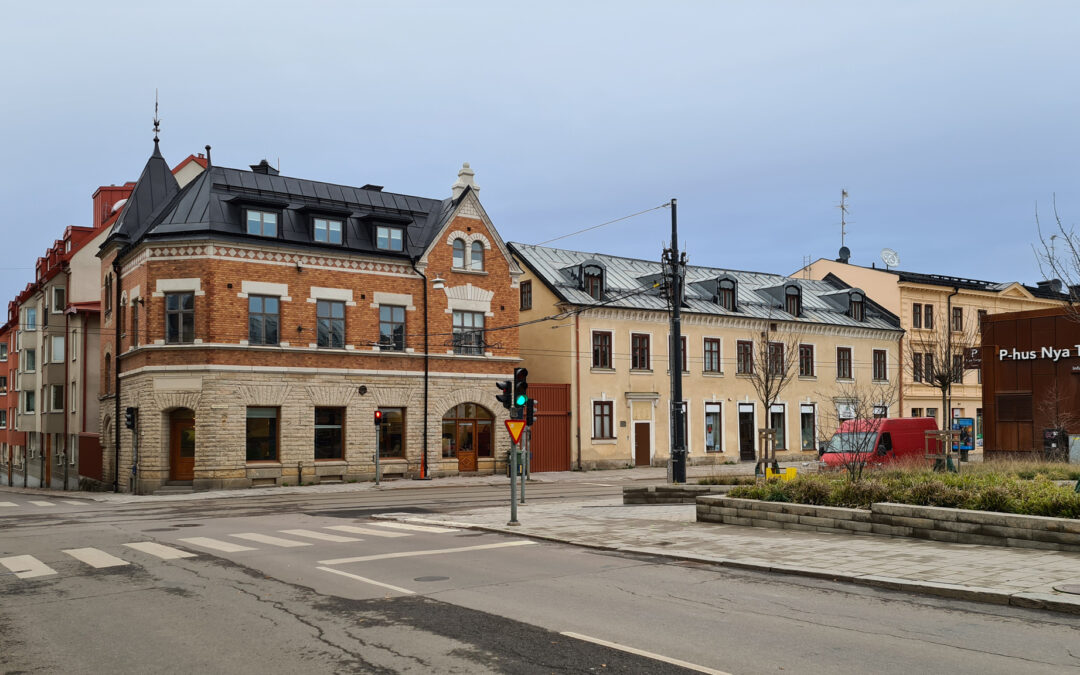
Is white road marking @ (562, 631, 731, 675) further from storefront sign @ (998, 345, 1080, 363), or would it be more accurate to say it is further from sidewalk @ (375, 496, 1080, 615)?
storefront sign @ (998, 345, 1080, 363)

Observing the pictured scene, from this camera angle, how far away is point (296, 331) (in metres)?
33.6

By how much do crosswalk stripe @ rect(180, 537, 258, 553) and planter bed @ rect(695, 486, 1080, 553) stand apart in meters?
8.30

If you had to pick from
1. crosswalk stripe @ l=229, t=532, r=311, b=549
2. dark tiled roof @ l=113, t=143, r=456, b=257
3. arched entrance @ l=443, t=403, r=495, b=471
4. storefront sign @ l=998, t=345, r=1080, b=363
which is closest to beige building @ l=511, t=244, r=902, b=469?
arched entrance @ l=443, t=403, r=495, b=471

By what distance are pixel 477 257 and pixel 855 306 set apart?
25.6 meters

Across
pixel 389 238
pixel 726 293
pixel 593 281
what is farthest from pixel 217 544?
pixel 726 293

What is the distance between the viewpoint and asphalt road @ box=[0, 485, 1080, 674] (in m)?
7.32

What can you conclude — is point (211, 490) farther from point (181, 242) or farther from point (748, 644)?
point (748, 644)

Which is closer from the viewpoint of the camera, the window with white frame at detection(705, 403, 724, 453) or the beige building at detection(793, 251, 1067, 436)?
the window with white frame at detection(705, 403, 724, 453)

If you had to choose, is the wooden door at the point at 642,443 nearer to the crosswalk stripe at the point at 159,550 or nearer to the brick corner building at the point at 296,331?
the brick corner building at the point at 296,331

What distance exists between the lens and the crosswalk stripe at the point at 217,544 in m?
14.6

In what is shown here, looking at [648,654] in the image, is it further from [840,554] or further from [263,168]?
[263,168]

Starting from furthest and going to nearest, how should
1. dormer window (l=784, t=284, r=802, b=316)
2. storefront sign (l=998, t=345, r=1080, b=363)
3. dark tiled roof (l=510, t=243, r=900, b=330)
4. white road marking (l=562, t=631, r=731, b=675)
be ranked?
dormer window (l=784, t=284, r=802, b=316), dark tiled roof (l=510, t=243, r=900, b=330), storefront sign (l=998, t=345, r=1080, b=363), white road marking (l=562, t=631, r=731, b=675)

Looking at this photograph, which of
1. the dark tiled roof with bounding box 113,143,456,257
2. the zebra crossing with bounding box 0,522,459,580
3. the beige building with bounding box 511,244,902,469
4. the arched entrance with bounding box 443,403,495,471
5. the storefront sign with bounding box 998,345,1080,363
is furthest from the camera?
the beige building with bounding box 511,244,902,469

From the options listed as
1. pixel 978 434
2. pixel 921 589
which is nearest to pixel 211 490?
pixel 921 589
